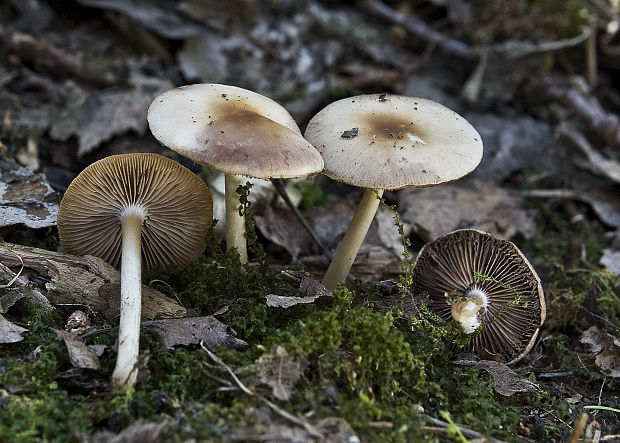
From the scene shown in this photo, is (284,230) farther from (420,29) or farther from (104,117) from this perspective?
(420,29)

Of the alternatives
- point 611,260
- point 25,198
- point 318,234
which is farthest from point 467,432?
point 25,198

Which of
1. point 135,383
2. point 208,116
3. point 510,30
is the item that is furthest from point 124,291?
point 510,30

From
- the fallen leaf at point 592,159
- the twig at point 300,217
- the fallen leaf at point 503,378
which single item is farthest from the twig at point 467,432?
the fallen leaf at point 592,159

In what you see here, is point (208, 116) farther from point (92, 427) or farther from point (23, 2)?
point (23, 2)

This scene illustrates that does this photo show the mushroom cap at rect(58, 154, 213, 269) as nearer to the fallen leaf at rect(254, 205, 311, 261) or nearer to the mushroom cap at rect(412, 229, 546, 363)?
the fallen leaf at rect(254, 205, 311, 261)

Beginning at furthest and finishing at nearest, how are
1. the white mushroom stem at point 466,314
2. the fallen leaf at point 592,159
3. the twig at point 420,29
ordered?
the twig at point 420,29 → the fallen leaf at point 592,159 → the white mushroom stem at point 466,314

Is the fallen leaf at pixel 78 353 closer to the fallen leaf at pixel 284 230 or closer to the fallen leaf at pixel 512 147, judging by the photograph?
the fallen leaf at pixel 284 230
